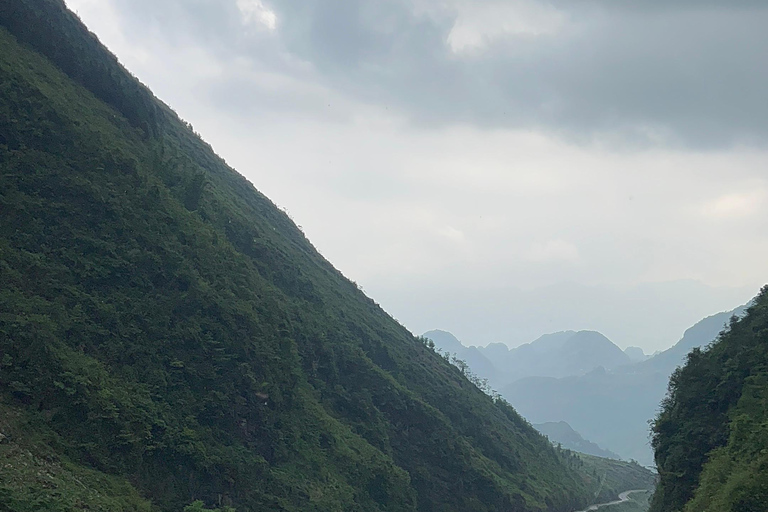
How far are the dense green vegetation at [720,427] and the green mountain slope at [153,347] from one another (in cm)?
2132

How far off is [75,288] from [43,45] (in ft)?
90.4

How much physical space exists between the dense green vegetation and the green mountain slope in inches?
840

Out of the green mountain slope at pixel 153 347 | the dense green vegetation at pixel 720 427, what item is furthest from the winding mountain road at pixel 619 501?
the dense green vegetation at pixel 720 427

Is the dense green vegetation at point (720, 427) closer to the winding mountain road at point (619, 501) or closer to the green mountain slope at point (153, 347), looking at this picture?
the green mountain slope at point (153, 347)

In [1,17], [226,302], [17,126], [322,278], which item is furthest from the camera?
[322,278]

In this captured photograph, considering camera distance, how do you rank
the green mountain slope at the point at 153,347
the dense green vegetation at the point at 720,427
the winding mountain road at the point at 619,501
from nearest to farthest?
the green mountain slope at the point at 153,347 → the dense green vegetation at the point at 720,427 → the winding mountain road at the point at 619,501

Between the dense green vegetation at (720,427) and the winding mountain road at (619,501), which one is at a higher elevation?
the dense green vegetation at (720,427)

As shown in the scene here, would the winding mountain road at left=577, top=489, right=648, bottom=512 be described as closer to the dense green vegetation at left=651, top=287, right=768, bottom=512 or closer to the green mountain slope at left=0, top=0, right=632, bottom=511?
the green mountain slope at left=0, top=0, right=632, bottom=511

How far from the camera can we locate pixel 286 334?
49.6 m

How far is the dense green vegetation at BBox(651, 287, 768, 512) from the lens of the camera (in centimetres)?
2828

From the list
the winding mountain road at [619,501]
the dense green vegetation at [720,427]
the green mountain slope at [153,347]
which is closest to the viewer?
the green mountain slope at [153,347]

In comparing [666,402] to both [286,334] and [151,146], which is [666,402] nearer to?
[286,334]

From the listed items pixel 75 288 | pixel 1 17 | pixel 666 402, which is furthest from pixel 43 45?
pixel 666 402

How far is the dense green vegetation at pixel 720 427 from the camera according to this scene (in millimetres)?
28281
